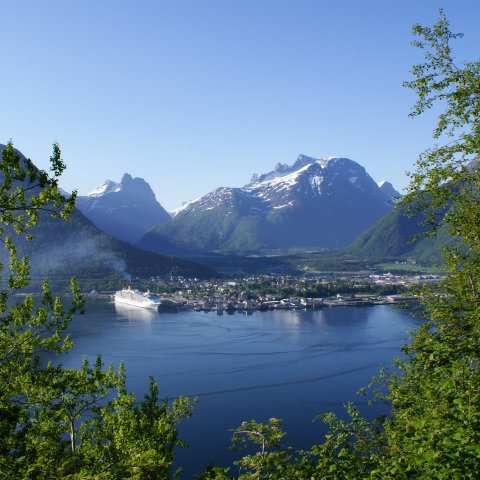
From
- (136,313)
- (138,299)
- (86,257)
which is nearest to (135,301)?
(138,299)

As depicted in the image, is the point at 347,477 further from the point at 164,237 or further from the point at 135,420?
the point at 164,237

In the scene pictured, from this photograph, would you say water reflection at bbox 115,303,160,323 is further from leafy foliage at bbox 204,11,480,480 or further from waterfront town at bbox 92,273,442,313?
leafy foliage at bbox 204,11,480,480

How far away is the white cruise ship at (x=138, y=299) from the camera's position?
65531mm

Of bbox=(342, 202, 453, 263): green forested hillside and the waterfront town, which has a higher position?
bbox=(342, 202, 453, 263): green forested hillside

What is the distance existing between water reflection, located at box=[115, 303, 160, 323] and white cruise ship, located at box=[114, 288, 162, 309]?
0.92 meters

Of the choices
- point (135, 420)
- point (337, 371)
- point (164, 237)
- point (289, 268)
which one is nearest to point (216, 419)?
point (337, 371)

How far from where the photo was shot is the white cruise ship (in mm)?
65531

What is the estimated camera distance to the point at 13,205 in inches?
166

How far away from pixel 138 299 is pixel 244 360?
1429 inches

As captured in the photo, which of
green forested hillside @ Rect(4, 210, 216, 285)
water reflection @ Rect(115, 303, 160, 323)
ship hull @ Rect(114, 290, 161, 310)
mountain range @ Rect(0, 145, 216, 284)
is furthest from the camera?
mountain range @ Rect(0, 145, 216, 284)

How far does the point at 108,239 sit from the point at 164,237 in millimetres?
94476

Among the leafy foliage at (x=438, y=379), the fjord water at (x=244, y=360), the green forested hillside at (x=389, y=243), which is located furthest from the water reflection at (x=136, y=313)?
the green forested hillside at (x=389, y=243)

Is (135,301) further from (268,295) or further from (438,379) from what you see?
(438,379)

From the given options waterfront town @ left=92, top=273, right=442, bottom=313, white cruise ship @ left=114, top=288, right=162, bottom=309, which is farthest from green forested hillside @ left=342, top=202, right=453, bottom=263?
white cruise ship @ left=114, top=288, right=162, bottom=309
